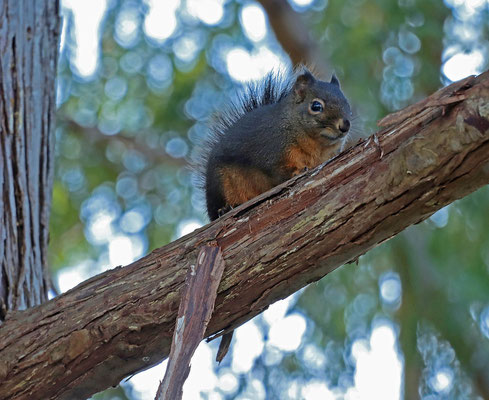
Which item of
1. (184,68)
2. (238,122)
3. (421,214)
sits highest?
(184,68)

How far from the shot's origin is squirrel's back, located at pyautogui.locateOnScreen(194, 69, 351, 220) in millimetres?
2965

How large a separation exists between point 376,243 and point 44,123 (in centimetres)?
158

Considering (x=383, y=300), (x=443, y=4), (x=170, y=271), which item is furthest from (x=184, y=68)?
(x=170, y=271)

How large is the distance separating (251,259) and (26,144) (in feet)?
4.09

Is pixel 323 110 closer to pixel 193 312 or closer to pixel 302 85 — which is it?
pixel 302 85

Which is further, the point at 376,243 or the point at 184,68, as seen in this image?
the point at 184,68

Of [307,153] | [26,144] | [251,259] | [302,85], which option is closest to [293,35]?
[302,85]

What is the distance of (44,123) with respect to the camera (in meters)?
3.04

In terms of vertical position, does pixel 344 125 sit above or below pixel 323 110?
below

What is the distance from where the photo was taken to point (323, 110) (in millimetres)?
3020

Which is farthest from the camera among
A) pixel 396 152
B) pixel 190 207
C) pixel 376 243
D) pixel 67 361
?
pixel 190 207

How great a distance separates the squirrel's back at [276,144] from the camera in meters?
2.96

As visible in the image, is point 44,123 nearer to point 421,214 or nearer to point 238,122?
point 238,122

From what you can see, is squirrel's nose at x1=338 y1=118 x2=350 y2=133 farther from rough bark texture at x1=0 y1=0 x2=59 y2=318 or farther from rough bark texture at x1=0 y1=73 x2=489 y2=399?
rough bark texture at x1=0 y1=0 x2=59 y2=318
